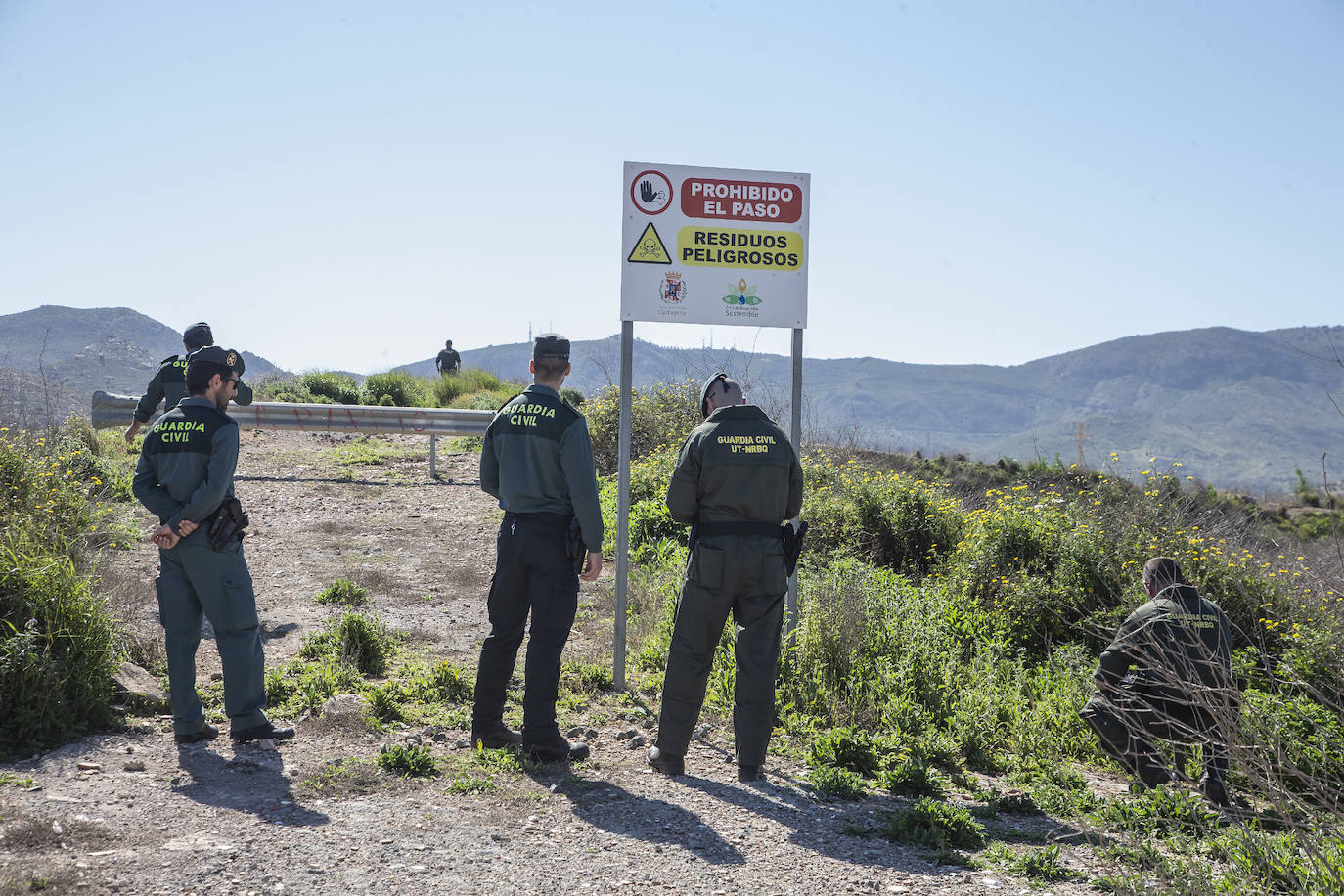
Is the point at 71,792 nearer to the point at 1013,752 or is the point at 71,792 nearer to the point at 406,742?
the point at 406,742

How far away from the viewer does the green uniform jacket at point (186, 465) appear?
15.7 feet

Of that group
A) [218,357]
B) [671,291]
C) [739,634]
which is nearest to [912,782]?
[739,634]

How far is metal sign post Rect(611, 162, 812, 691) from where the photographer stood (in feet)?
20.7

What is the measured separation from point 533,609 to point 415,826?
4.21 feet

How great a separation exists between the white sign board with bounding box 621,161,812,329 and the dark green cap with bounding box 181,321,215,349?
286 centimetres

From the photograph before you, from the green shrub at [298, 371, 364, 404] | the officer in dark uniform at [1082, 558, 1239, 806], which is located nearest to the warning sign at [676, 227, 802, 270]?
the officer in dark uniform at [1082, 558, 1239, 806]

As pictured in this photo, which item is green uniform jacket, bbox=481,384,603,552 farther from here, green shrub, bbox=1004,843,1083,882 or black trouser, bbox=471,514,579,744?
green shrub, bbox=1004,843,1083,882

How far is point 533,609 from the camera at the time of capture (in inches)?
197

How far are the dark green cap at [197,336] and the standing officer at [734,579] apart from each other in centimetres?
360

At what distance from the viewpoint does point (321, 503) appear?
Result: 11.8m

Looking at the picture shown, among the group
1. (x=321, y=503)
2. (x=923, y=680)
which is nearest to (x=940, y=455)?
(x=321, y=503)

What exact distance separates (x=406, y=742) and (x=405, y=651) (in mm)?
2001

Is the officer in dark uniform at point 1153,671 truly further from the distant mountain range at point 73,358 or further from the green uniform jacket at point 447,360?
the green uniform jacket at point 447,360

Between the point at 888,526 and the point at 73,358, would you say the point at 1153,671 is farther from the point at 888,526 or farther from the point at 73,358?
the point at 73,358
